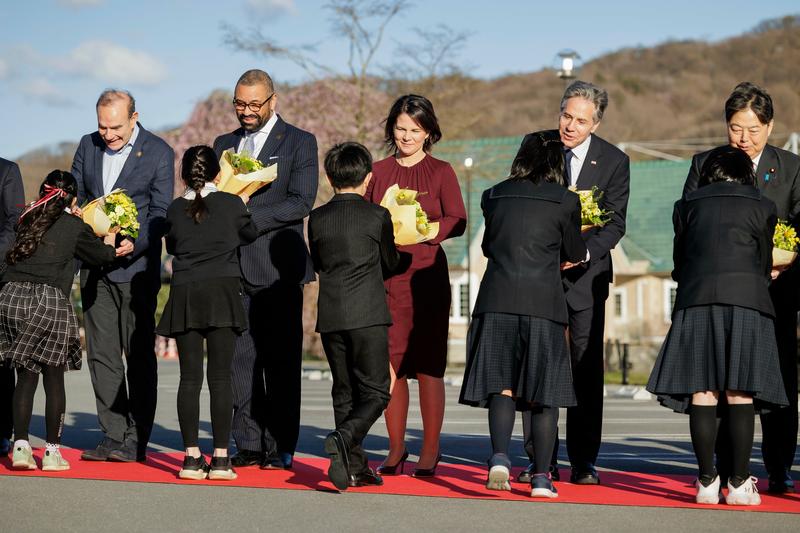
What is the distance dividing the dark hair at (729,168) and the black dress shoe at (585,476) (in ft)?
6.38

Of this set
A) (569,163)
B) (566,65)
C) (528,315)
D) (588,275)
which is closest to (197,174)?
(528,315)

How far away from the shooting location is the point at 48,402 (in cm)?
838

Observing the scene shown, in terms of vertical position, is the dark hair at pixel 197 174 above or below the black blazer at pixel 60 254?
above

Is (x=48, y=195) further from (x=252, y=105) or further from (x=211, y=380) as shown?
(x=211, y=380)

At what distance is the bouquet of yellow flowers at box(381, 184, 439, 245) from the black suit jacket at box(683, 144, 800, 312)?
1603mm

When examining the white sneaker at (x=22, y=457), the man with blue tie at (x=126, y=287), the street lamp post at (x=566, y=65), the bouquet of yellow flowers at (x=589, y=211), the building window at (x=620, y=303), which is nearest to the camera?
the bouquet of yellow flowers at (x=589, y=211)

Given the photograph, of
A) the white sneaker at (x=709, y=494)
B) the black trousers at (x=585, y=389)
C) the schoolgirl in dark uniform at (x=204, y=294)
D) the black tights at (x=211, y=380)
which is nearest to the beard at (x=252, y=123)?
the schoolgirl in dark uniform at (x=204, y=294)

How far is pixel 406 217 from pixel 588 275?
1265 mm

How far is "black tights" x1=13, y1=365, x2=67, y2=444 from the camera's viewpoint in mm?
8289

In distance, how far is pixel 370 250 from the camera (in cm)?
755

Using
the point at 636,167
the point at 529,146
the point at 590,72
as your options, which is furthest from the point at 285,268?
the point at 590,72

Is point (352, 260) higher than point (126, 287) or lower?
higher

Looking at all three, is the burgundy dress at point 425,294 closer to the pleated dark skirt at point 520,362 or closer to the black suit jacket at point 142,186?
the pleated dark skirt at point 520,362

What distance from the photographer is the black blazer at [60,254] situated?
837 cm
